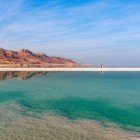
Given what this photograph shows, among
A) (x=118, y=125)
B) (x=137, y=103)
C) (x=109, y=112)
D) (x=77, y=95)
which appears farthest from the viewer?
(x=77, y=95)

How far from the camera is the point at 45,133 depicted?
15.2 metres

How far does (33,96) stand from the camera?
1070 inches

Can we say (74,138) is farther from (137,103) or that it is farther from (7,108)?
(137,103)

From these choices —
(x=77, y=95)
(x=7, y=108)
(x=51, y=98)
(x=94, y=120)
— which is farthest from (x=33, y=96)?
(x=94, y=120)

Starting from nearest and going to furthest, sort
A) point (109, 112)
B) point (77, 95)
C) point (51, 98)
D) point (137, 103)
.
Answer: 1. point (109, 112)
2. point (137, 103)
3. point (51, 98)
4. point (77, 95)

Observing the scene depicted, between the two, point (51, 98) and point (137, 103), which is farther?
point (51, 98)

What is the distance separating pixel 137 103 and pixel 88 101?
3543 millimetres

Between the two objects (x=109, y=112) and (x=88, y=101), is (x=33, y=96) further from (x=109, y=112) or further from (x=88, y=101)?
(x=109, y=112)

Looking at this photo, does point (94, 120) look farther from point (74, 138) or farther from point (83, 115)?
point (74, 138)

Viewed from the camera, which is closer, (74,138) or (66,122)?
(74,138)

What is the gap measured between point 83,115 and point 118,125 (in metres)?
2.87

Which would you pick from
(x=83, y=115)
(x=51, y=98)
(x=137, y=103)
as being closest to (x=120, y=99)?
(x=137, y=103)

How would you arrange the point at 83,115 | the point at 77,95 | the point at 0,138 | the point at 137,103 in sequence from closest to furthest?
1. the point at 0,138
2. the point at 83,115
3. the point at 137,103
4. the point at 77,95

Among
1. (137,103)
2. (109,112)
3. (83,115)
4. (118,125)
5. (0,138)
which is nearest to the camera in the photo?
(0,138)
